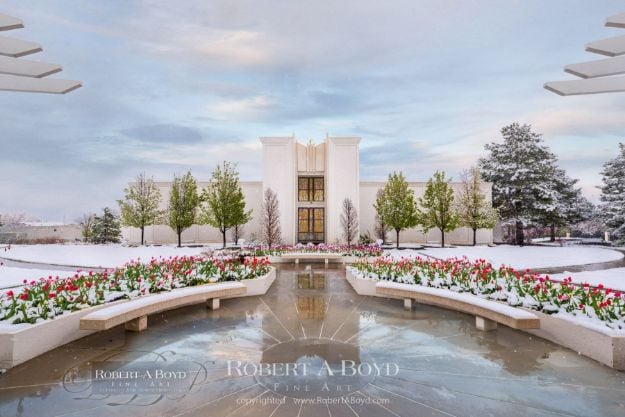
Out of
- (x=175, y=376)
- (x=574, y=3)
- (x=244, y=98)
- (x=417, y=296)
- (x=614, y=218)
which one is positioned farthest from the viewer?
(x=614, y=218)

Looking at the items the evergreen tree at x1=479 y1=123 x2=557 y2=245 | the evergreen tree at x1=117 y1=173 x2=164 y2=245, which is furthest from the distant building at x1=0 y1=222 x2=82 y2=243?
the evergreen tree at x1=479 y1=123 x2=557 y2=245

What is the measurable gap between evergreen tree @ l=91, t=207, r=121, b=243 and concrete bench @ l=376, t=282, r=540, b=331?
27.2 m

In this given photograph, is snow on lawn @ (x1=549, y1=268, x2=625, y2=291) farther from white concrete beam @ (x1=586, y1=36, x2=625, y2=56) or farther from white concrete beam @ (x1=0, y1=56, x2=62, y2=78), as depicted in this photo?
white concrete beam @ (x1=0, y1=56, x2=62, y2=78)

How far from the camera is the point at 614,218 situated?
24.2 meters

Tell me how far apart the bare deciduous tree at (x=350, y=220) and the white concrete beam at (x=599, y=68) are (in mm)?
18205

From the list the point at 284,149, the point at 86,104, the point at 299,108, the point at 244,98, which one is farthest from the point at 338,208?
the point at 86,104

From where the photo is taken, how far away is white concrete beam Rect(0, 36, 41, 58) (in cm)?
583

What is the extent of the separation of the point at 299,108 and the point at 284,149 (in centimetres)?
374

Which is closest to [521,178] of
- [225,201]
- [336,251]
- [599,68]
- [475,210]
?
[475,210]

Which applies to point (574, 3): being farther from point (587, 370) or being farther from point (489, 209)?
point (489, 209)

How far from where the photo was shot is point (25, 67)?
6230 millimetres

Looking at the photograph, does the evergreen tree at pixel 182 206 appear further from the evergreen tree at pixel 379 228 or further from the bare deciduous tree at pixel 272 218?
the evergreen tree at pixel 379 228

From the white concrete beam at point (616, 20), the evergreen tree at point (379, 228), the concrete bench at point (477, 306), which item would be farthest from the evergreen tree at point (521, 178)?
the concrete bench at point (477, 306)

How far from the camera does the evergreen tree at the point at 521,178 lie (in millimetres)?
27320
